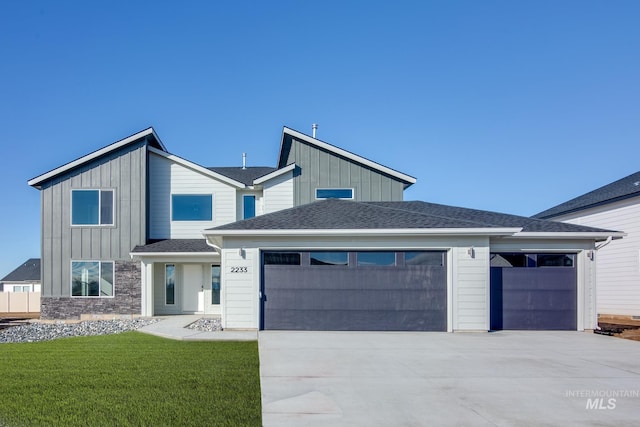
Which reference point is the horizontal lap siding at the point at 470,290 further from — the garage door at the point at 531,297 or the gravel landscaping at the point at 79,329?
the gravel landscaping at the point at 79,329

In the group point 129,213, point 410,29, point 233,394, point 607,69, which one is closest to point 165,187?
point 129,213

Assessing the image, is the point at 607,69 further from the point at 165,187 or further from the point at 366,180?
the point at 165,187

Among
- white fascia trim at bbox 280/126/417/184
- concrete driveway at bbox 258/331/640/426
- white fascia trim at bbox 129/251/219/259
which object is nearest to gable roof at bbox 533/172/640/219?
white fascia trim at bbox 280/126/417/184

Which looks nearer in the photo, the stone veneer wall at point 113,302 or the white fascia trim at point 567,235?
the white fascia trim at point 567,235

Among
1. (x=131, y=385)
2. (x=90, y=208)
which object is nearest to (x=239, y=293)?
(x=131, y=385)

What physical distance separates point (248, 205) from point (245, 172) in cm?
293

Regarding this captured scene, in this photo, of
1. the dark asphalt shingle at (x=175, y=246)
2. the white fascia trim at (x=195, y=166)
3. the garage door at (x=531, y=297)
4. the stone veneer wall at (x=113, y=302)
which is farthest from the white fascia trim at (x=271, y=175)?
the garage door at (x=531, y=297)

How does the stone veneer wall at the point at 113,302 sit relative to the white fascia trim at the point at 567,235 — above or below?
below

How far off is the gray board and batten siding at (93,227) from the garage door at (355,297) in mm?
7338

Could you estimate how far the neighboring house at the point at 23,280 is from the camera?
36625 millimetres

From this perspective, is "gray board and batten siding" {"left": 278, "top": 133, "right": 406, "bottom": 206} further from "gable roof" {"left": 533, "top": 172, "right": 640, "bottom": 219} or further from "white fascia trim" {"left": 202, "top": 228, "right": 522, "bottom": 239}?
"gable roof" {"left": 533, "top": 172, "right": 640, "bottom": 219}

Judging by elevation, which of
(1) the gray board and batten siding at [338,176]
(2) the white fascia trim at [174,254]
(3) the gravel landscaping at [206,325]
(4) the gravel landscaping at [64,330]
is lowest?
(4) the gravel landscaping at [64,330]

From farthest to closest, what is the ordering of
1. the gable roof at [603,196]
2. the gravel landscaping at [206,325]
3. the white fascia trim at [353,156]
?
the gable roof at [603,196]
the white fascia trim at [353,156]
the gravel landscaping at [206,325]

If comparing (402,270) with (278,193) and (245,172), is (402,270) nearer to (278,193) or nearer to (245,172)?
(278,193)
